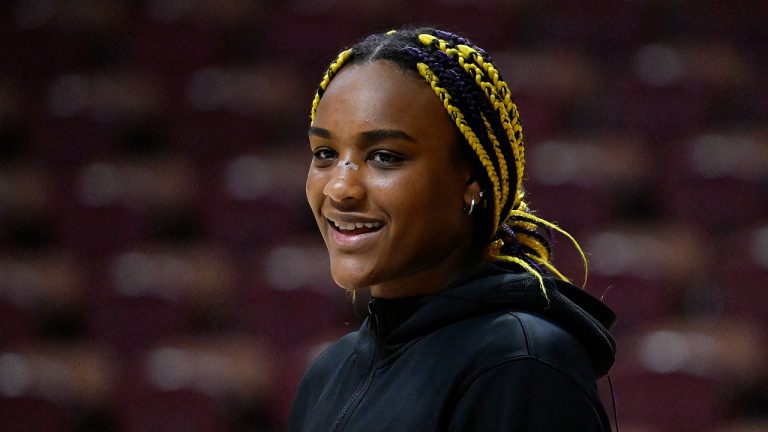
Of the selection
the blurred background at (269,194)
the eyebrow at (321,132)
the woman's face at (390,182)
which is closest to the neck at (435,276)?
the woman's face at (390,182)

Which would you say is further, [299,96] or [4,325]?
[299,96]

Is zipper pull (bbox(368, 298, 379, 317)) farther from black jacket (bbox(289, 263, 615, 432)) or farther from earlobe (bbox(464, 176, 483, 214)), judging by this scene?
earlobe (bbox(464, 176, 483, 214))

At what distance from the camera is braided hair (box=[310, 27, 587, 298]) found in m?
0.73

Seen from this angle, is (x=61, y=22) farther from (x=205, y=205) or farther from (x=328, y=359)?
(x=328, y=359)

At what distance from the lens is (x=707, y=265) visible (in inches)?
80.0

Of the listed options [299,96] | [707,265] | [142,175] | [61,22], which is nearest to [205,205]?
[142,175]

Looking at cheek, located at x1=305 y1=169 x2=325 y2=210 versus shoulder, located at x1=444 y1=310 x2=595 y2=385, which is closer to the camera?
shoulder, located at x1=444 y1=310 x2=595 y2=385

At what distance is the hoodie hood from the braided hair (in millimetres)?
14

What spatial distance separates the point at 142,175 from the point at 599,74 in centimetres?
100

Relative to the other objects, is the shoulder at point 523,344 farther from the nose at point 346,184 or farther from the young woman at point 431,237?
the nose at point 346,184

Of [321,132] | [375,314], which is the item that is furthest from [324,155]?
[375,314]

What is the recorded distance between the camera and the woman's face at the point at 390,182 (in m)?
0.71

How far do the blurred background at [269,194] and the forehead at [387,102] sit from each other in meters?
1.25

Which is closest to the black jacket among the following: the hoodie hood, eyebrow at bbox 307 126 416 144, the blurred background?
the hoodie hood
